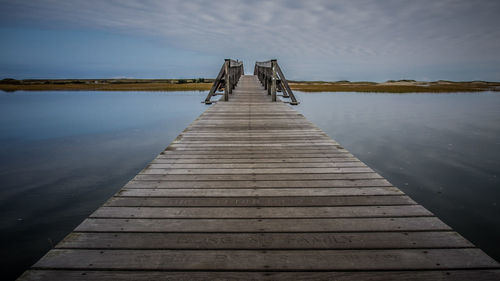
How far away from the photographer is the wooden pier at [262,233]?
5.70 ft

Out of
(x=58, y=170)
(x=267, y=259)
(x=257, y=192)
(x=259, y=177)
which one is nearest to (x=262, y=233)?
(x=267, y=259)

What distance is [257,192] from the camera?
9.37 feet

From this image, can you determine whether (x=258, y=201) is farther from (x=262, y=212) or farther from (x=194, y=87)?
(x=194, y=87)

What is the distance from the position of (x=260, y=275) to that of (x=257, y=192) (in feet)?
3.91

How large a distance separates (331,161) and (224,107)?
5946 mm

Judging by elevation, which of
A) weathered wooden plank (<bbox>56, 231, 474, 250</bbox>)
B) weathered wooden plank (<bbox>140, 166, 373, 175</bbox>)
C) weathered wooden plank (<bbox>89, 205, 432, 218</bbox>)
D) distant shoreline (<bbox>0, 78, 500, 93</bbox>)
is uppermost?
distant shoreline (<bbox>0, 78, 500, 93</bbox>)

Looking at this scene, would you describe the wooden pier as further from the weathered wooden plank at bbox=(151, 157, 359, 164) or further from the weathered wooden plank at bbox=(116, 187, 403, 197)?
the weathered wooden plank at bbox=(151, 157, 359, 164)

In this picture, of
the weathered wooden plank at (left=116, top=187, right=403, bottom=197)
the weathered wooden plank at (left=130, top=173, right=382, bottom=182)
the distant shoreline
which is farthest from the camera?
the distant shoreline

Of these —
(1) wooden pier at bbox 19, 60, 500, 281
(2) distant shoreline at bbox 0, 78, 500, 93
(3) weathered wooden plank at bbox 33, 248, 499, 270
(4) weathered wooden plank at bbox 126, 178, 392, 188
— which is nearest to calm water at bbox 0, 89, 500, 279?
(4) weathered wooden plank at bbox 126, 178, 392, 188

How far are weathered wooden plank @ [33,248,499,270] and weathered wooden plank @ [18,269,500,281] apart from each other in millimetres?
41

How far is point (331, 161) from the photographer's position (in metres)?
3.88

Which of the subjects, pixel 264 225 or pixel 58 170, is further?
pixel 58 170

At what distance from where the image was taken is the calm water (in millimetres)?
4137

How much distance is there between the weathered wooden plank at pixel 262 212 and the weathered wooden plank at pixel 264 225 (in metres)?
0.07
